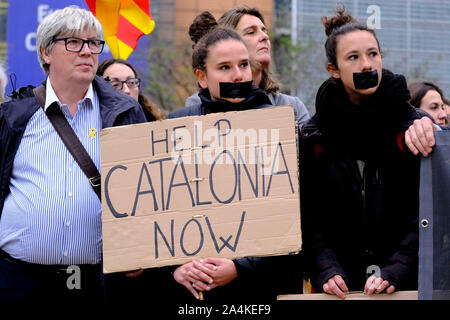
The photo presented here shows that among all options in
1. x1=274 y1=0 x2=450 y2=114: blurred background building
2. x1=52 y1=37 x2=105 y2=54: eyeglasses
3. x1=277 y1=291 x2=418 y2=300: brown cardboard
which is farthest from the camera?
x1=274 y1=0 x2=450 y2=114: blurred background building

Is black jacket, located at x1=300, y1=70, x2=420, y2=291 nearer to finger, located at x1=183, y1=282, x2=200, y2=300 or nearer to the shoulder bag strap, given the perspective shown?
finger, located at x1=183, y1=282, x2=200, y2=300

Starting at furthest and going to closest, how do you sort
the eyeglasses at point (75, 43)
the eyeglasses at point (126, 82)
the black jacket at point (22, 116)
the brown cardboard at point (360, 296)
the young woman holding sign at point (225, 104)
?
1. the eyeglasses at point (126, 82)
2. the eyeglasses at point (75, 43)
3. the black jacket at point (22, 116)
4. the young woman holding sign at point (225, 104)
5. the brown cardboard at point (360, 296)

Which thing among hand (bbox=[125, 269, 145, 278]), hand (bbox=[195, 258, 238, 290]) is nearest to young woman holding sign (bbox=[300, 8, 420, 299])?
hand (bbox=[195, 258, 238, 290])

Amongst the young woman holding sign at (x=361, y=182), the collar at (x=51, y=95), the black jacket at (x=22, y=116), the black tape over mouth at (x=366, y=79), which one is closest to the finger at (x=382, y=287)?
the young woman holding sign at (x=361, y=182)

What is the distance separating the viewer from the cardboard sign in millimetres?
3852

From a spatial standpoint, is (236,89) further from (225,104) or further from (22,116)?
(22,116)

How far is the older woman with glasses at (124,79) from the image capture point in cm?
625

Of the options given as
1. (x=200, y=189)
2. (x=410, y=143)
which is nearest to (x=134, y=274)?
(x=200, y=189)

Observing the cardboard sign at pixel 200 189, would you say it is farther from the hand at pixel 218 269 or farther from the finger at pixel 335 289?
the finger at pixel 335 289

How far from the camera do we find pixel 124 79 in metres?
6.28

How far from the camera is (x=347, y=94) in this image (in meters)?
4.35

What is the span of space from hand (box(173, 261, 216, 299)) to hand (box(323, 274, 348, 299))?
57 cm
